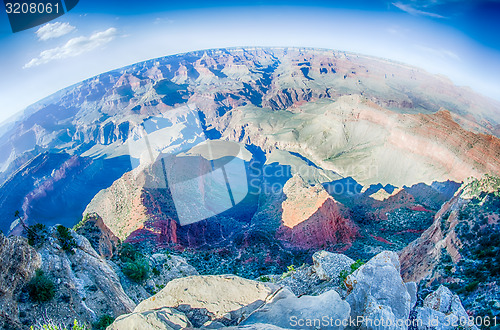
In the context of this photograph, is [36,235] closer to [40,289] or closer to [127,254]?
[40,289]

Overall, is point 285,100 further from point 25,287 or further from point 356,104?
point 25,287

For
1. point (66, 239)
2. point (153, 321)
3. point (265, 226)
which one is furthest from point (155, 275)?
point (265, 226)

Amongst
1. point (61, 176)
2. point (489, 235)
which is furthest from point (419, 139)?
point (61, 176)

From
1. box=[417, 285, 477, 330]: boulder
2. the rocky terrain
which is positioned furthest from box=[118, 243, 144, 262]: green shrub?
box=[417, 285, 477, 330]: boulder

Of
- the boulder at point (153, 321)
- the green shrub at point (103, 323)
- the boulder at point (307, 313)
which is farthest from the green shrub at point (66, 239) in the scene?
the boulder at point (307, 313)

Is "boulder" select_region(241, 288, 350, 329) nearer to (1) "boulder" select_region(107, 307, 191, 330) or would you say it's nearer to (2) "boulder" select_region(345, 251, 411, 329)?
(2) "boulder" select_region(345, 251, 411, 329)
